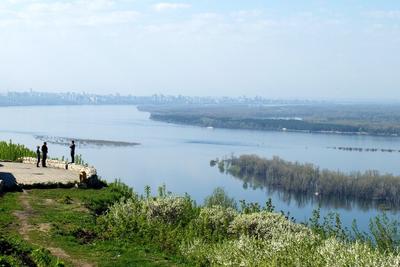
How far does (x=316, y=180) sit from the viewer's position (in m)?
94.2

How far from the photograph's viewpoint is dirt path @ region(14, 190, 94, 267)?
13173 mm

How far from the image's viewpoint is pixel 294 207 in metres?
78.7

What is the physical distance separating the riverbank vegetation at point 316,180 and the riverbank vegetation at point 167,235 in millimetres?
71694

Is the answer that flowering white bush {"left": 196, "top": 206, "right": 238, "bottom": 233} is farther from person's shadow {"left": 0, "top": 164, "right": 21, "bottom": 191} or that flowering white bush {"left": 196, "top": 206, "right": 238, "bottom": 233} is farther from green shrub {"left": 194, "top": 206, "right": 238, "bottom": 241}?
person's shadow {"left": 0, "top": 164, "right": 21, "bottom": 191}

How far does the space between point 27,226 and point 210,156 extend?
337 feet

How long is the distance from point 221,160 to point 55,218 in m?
95.1

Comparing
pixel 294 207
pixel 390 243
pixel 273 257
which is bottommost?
pixel 294 207

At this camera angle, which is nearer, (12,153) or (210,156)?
(12,153)

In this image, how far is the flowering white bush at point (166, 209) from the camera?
773 inches

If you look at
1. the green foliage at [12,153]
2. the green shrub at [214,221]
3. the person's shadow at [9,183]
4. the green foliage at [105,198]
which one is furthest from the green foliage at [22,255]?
the green foliage at [12,153]

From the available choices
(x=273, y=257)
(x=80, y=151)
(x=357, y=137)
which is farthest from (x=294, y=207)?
(x=357, y=137)

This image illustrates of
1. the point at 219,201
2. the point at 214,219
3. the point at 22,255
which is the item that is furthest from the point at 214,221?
the point at 219,201

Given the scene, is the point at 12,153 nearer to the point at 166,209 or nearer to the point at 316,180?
the point at 166,209

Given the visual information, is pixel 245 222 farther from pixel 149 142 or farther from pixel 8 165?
pixel 149 142
